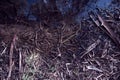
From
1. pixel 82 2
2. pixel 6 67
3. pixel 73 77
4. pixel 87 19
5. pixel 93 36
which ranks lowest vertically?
pixel 73 77

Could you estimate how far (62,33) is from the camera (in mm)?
2037

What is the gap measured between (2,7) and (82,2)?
57 centimetres

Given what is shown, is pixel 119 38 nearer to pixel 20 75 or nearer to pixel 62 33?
pixel 62 33

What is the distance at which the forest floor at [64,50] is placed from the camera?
1.91 m

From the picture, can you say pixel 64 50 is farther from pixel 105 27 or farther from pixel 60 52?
pixel 105 27

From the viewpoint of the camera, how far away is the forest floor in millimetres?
1913

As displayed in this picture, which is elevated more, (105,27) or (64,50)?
Answer: (105,27)

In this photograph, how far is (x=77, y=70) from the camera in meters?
1.92

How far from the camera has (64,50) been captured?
1.98 meters

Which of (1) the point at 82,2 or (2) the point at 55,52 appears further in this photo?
(1) the point at 82,2

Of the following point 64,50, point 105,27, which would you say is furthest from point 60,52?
point 105,27

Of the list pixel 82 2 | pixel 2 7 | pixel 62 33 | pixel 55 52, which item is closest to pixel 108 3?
pixel 82 2

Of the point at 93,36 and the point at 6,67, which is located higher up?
the point at 93,36

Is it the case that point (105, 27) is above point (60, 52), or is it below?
above
